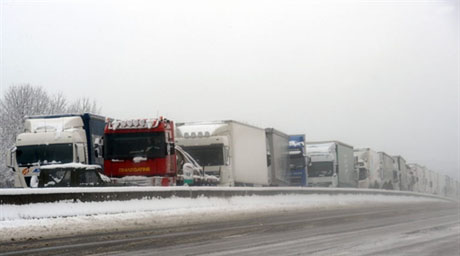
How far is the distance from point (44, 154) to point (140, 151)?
3423 mm

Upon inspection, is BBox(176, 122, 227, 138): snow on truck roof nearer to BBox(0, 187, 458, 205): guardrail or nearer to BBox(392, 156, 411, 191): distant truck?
BBox(0, 187, 458, 205): guardrail

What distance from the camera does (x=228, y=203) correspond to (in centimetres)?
2370

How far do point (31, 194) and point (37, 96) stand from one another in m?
44.3

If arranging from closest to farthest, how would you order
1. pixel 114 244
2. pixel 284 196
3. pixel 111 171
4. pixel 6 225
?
pixel 114 244 → pixel 6 225 → pixel 111 171 → pixel 284 196

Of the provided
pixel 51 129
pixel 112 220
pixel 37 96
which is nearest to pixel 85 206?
pixel 112 220

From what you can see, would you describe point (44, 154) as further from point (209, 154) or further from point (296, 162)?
point (296, 162)

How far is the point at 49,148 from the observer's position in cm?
2397

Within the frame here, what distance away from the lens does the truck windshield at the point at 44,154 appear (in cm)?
2384

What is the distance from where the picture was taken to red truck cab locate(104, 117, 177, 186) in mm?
23281

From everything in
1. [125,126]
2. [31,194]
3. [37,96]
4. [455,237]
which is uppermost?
[37,96]

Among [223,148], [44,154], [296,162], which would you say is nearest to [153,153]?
[44,154]

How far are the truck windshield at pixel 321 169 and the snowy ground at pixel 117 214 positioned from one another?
39.1 feet

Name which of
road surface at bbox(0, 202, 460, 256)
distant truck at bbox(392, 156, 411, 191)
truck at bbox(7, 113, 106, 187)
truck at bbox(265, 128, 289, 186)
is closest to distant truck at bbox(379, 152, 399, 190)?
distant truck at bbox(392, 156, 411, 191)

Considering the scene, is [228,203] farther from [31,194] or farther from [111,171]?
[31,194]
